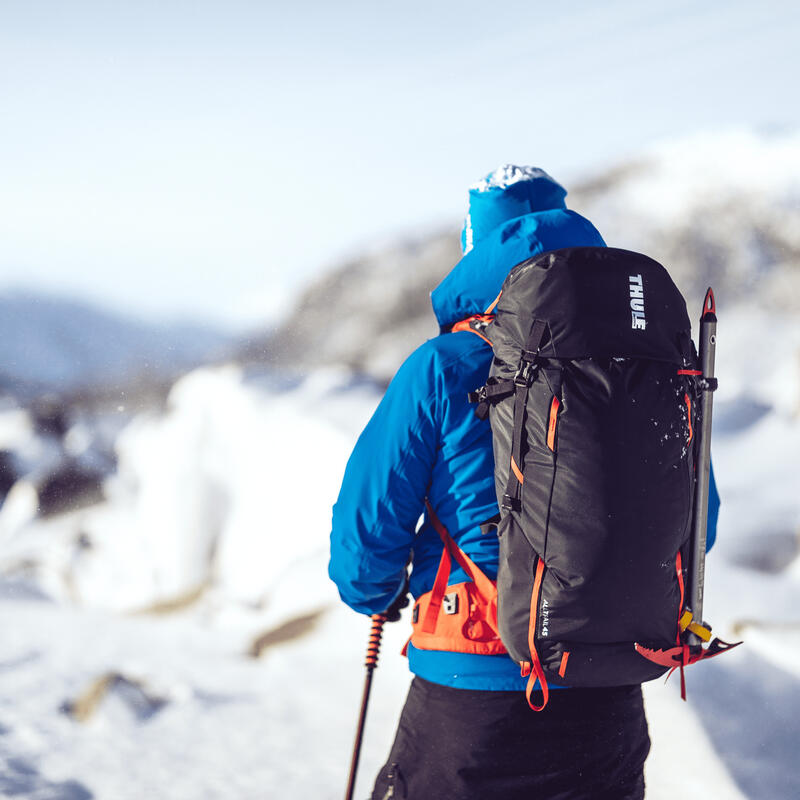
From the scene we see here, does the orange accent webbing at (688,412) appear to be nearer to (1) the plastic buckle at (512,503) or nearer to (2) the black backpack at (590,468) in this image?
(2) the black backpack at (590,468)

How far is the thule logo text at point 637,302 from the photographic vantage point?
1.20m

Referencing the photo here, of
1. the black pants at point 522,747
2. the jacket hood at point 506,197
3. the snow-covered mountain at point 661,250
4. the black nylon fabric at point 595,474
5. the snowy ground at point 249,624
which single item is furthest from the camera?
the snow-covered mountain at point 661,250

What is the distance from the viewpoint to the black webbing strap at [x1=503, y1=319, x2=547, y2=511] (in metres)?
1.18

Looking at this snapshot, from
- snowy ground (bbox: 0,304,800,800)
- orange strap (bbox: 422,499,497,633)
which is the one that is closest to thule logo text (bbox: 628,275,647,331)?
orange strap (bbox: 422,499,497,633)

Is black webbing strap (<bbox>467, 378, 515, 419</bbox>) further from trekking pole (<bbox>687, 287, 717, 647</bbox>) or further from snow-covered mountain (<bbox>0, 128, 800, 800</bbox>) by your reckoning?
snow-covered mountain (<bbox>0, 128, 800, 800</bbox>)

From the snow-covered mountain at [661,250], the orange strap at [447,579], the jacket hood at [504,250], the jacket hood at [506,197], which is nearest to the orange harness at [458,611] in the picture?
the orange strap at [447,579]

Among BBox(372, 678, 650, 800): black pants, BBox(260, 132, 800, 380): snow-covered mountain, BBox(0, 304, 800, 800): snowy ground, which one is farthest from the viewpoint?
BBox(260, 132, 800, 380): snow-covered mountain

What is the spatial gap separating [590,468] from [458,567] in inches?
12.3

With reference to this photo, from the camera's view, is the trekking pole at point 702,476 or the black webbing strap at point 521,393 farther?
the trekking pole at point 702,476

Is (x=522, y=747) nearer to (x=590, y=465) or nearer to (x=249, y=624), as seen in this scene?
(x=590, y=465)

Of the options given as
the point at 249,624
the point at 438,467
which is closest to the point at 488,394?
the point at 438,467

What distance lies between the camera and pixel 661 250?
444 inches

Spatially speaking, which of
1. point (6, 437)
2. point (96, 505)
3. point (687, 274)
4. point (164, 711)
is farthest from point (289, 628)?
point (687, 274)

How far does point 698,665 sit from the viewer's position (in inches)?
126
